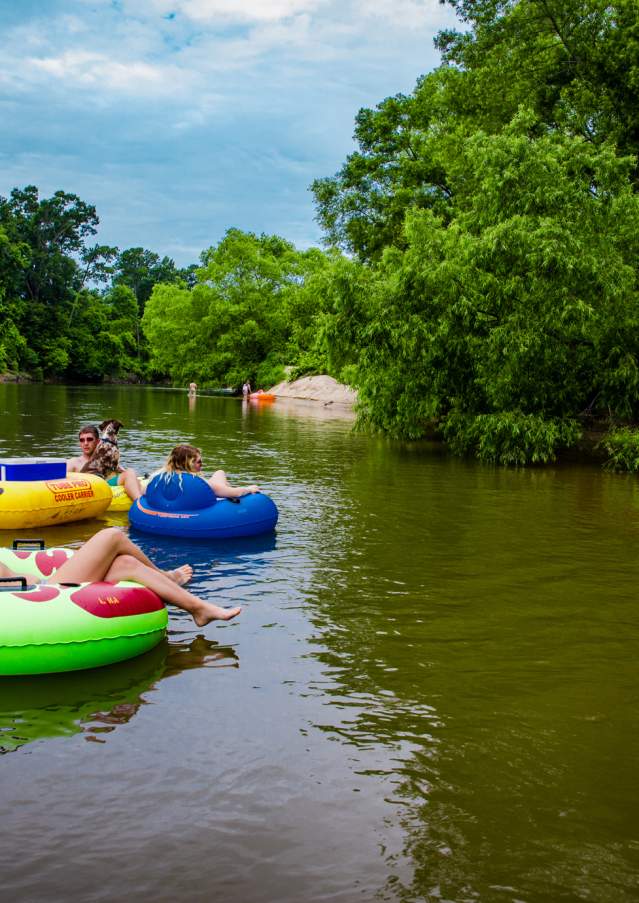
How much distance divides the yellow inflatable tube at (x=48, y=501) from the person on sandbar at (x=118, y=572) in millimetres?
3741

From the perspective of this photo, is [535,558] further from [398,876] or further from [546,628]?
[398,876]

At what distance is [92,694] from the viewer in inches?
198

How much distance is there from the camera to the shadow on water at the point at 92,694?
452 centimetres

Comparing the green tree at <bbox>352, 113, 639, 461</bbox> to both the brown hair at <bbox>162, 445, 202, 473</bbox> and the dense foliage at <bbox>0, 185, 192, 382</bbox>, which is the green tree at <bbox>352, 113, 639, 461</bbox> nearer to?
the brown hair at <bbox>162, 445, 202, 473</bbox>

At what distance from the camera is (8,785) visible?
153 inches

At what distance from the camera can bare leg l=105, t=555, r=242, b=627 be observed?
5.81 m

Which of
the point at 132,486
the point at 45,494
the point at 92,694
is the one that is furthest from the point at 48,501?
the point at 92,694

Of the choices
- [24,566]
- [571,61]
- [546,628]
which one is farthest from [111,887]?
[571,61]

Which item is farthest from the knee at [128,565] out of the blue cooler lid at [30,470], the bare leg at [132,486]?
the bare leg at [132,486]

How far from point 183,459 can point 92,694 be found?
436 cm

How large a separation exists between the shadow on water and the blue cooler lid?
4.67 m

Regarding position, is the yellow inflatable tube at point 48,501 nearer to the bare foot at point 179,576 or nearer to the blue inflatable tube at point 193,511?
the blue inflatable tube at point 193,511

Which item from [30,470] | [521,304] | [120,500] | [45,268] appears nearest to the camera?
[30,470]

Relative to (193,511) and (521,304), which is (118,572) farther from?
(521,304)
